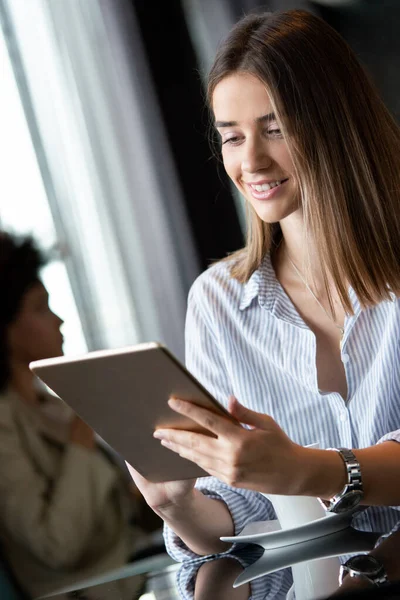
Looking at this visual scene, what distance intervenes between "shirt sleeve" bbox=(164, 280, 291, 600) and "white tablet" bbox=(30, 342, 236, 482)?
0.40 feet

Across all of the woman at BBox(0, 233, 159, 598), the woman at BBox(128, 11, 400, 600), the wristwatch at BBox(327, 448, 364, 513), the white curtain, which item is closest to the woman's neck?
the woman at BBox(128, 11, 400, 600)

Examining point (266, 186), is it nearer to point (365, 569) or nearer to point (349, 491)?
point (349, 491)

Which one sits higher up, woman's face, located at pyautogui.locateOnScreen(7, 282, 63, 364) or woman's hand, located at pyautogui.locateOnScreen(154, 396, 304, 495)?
woman's hand, located at pyautogui.locateOnScreen(154, 396, 304, 495)

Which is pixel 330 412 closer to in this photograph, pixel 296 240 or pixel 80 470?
pixel 296 240

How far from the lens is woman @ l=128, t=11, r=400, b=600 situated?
50.0 inches

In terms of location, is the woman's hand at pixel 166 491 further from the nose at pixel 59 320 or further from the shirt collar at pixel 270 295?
the nose at pixel 59 320

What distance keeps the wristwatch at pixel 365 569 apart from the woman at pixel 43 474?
229 cm

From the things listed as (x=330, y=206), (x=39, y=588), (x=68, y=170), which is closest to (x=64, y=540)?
(x=39, y=588)

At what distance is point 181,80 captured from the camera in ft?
10.5

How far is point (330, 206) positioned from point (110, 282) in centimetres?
196

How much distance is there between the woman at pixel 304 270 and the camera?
127 centimetres

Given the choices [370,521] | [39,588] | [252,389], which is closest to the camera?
[370,521]

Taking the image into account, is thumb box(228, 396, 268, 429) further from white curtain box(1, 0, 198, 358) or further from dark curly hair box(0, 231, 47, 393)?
dark curly hair box(0, 231, 47, 393)

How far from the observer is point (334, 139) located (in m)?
1.31
